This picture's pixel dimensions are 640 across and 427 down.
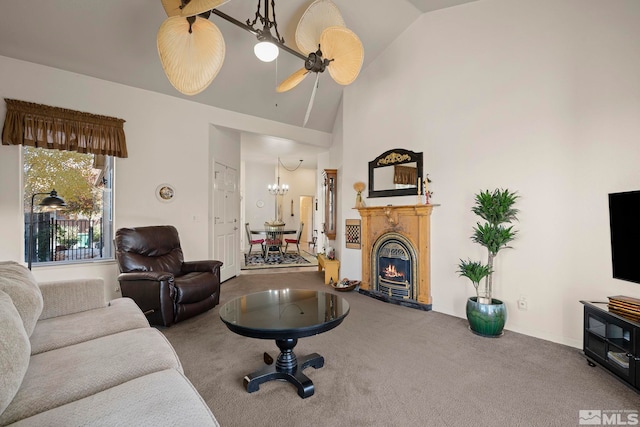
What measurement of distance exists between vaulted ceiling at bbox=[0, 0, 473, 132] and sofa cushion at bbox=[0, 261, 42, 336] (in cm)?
277

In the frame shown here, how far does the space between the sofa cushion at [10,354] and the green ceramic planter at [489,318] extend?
3213 millimetres

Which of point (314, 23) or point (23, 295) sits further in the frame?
point (314, 23)

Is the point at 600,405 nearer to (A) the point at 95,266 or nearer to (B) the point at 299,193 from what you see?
(A) the point at 95,266

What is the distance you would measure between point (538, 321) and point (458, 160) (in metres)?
1.87

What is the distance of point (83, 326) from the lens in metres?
1.75

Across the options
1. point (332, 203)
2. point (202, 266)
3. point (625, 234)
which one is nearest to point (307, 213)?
point (332, 203)

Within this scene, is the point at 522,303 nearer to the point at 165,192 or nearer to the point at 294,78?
the point at 294,78

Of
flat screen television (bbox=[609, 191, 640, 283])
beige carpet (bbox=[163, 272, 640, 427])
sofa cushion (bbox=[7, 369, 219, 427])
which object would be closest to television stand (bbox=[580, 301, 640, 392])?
beige carpet (bbox=[163, 272, 640, 427])

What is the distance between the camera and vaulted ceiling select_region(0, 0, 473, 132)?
9.64ft

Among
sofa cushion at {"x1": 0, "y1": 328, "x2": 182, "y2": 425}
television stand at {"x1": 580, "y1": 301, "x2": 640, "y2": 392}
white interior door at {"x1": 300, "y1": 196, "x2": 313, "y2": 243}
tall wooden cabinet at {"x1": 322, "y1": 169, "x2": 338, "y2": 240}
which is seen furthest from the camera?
white interior door at {"x1": 300, "y1": 196, "x2": 313, "y2": 243}

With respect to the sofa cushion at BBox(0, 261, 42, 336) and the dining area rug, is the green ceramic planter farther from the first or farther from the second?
the dining area rug

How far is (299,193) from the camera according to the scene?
10.3 m

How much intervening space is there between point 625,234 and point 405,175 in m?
2.24

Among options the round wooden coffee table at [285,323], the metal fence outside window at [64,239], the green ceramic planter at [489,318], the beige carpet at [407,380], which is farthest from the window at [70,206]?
the green ceramic planter at [489,318]
